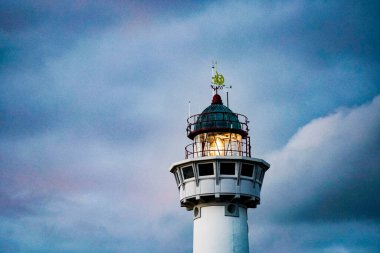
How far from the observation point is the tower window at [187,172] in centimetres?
6223

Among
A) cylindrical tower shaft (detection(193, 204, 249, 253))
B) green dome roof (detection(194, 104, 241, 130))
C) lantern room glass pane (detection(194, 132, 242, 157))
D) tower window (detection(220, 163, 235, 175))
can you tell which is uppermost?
green dome roof (detection(194, 104, 241, 130))

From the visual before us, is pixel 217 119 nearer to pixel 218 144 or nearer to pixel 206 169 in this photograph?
pixel 218 144

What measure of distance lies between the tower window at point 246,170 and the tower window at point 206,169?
91.0 inches

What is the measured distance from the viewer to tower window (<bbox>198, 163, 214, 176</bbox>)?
202 feet

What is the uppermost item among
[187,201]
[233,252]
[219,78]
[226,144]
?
[219,78]

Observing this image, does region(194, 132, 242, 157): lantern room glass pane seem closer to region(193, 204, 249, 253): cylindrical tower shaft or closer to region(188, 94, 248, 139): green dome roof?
region(188, 94, 248, 139): green dome roof

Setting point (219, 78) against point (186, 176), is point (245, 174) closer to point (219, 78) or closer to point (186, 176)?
point (186, 176)

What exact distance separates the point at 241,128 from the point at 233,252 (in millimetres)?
9607

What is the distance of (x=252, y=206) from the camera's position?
208ft

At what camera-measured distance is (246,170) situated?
61938mm

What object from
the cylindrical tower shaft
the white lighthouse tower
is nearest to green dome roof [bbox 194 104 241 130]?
the white lighthouse tower

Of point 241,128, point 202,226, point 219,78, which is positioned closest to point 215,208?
point 202,226

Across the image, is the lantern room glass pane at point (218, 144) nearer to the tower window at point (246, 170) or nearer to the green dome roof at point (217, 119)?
the green dome roof at point (217, 119)

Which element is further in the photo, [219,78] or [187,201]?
[219,78]
